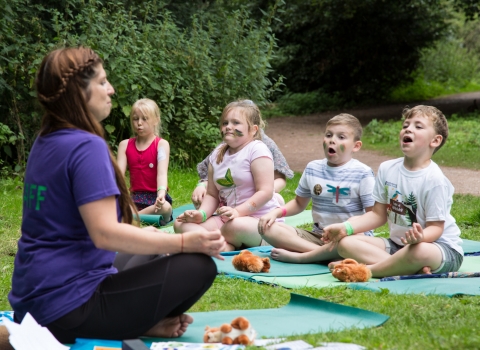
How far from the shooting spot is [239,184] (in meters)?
5.75

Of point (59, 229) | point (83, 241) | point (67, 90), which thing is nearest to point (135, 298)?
point (83, 241)

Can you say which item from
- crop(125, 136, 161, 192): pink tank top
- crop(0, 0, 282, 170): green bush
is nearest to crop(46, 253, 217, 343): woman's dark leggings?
crop(125, 136, 161, 192): pink tank top

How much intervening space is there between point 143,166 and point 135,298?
13.6 ft

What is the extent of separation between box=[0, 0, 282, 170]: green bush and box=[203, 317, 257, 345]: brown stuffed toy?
6473mm

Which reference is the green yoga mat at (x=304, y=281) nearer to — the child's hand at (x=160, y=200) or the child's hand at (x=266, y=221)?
the child's hand at (x=266, y=221)

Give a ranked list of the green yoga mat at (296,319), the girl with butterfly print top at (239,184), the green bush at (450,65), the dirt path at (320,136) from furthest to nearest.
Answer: the green bush at (450,65) < the dirt path at (320,136) < the girl with butterfly print top at (239,184) < the green yoga mat at (296,319)

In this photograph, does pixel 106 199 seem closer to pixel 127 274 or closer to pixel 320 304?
pixel 127 274

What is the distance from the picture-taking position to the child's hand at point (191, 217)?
5.57 metres

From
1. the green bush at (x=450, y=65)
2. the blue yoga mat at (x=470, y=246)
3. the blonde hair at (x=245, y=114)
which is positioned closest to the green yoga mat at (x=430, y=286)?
the blue yoga mat at (x=470, y=246)

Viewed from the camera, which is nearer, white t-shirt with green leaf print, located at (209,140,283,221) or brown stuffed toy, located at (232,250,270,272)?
brown stuffed toy, located at (232,250,270,272)

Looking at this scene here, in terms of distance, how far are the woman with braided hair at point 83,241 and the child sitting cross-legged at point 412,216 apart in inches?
74.6

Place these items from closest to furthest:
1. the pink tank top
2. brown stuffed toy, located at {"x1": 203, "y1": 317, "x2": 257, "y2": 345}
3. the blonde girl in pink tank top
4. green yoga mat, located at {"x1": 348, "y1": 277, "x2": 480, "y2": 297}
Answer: brown stuffed toy, located at {"x1": 203, "y1": 317, "x2": 257, "y2": 345}, green yoga mat, located at {"x1": 348, "y1": 277, "x2": 480, "y2": 297}, the blonde girl in pink tank top, the pink tank top

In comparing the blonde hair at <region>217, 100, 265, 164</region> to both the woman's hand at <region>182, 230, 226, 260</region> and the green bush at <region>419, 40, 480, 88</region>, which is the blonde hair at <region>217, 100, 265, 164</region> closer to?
the woman's hand at <region>182, 230, 226, 260</region>

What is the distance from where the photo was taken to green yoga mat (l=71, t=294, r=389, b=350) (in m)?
3.44
